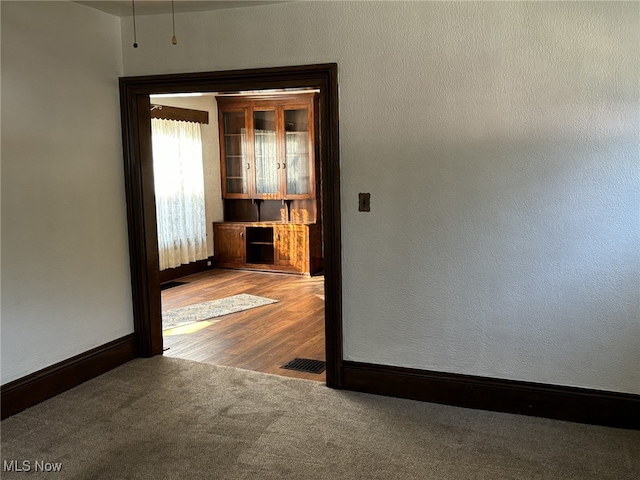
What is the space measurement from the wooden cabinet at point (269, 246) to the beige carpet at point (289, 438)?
3.86m

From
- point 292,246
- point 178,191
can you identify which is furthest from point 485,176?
point 178,191

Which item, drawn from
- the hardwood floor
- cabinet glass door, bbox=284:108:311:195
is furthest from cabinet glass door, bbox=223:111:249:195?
the hardwood floor

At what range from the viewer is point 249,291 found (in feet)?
21.2

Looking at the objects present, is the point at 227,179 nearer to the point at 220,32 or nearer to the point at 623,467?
the point at 220,32

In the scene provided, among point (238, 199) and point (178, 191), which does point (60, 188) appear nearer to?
point (178, 191)

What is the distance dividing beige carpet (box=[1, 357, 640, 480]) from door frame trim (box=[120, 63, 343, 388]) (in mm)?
511

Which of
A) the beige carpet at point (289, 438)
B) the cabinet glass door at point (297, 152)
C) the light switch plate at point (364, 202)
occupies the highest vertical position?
the cabinet glass door at point (297, 152)

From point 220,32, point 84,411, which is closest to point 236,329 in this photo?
point 84,411

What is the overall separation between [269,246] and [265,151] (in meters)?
1.33

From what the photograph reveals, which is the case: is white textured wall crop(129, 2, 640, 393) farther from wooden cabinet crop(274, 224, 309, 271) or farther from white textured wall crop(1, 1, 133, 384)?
wooden cabinet crop(274, 224, 309, 271)

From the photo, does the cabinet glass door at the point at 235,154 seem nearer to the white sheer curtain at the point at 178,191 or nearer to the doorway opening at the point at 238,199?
the doorway opening at the point at 238,199

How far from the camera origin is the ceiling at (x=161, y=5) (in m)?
3.45

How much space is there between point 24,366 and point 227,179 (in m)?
4.99

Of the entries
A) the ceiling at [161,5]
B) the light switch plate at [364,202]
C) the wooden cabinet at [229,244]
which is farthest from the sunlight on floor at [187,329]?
the wooden cabinet at [229,244]
